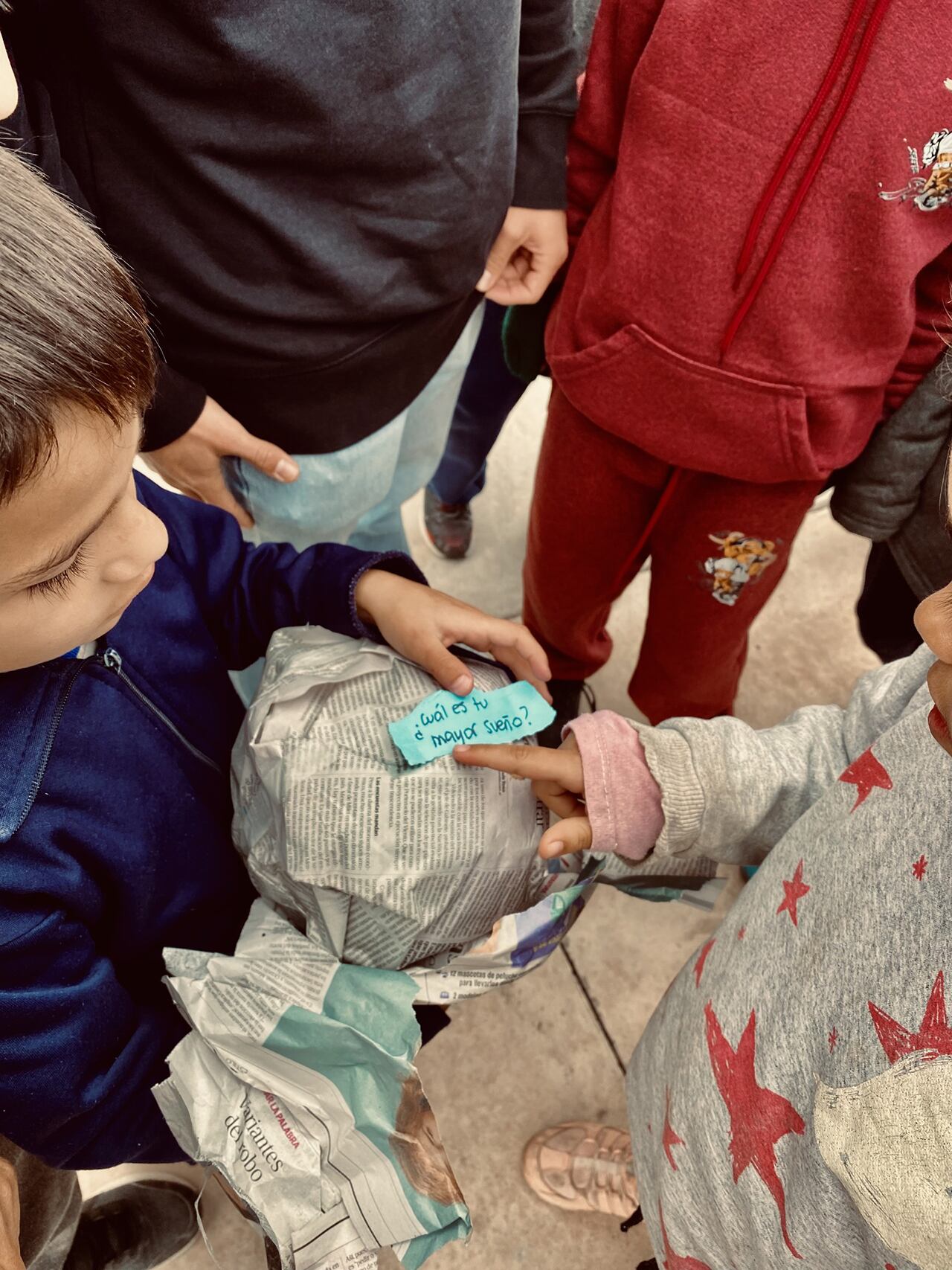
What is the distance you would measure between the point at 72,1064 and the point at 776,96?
98cm

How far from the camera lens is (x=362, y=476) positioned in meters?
1.03

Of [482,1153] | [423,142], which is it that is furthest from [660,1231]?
[423,142]

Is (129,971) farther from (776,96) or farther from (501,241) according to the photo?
(776,96)

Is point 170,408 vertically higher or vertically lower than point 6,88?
lower

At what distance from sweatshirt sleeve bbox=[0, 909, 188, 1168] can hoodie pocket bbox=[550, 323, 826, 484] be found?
2.35ft

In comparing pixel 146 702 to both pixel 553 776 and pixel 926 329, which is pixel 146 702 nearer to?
pixel 553 776

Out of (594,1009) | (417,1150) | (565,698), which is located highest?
(417,1150)

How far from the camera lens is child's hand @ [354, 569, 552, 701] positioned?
0.80 meters

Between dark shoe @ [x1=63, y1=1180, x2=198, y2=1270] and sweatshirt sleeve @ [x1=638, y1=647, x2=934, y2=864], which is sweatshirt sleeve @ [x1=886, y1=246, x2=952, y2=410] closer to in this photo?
sweatshirt sleeve @ [x1=638, y1=647, x2=934, y2=864]

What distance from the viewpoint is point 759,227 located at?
812mm

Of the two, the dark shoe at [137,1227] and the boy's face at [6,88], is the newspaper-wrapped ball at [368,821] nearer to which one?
the boy's face at [6,88]

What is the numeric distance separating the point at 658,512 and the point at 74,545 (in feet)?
2.40

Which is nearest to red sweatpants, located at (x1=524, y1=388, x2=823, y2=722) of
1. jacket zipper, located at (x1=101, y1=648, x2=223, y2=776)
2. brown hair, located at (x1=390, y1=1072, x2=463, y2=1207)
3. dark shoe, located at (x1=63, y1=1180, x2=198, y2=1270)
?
jacket zipper, located at (x1=101, y1=648, x2=223, y2=776)

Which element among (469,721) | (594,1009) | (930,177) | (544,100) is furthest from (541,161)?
(594,1009)
